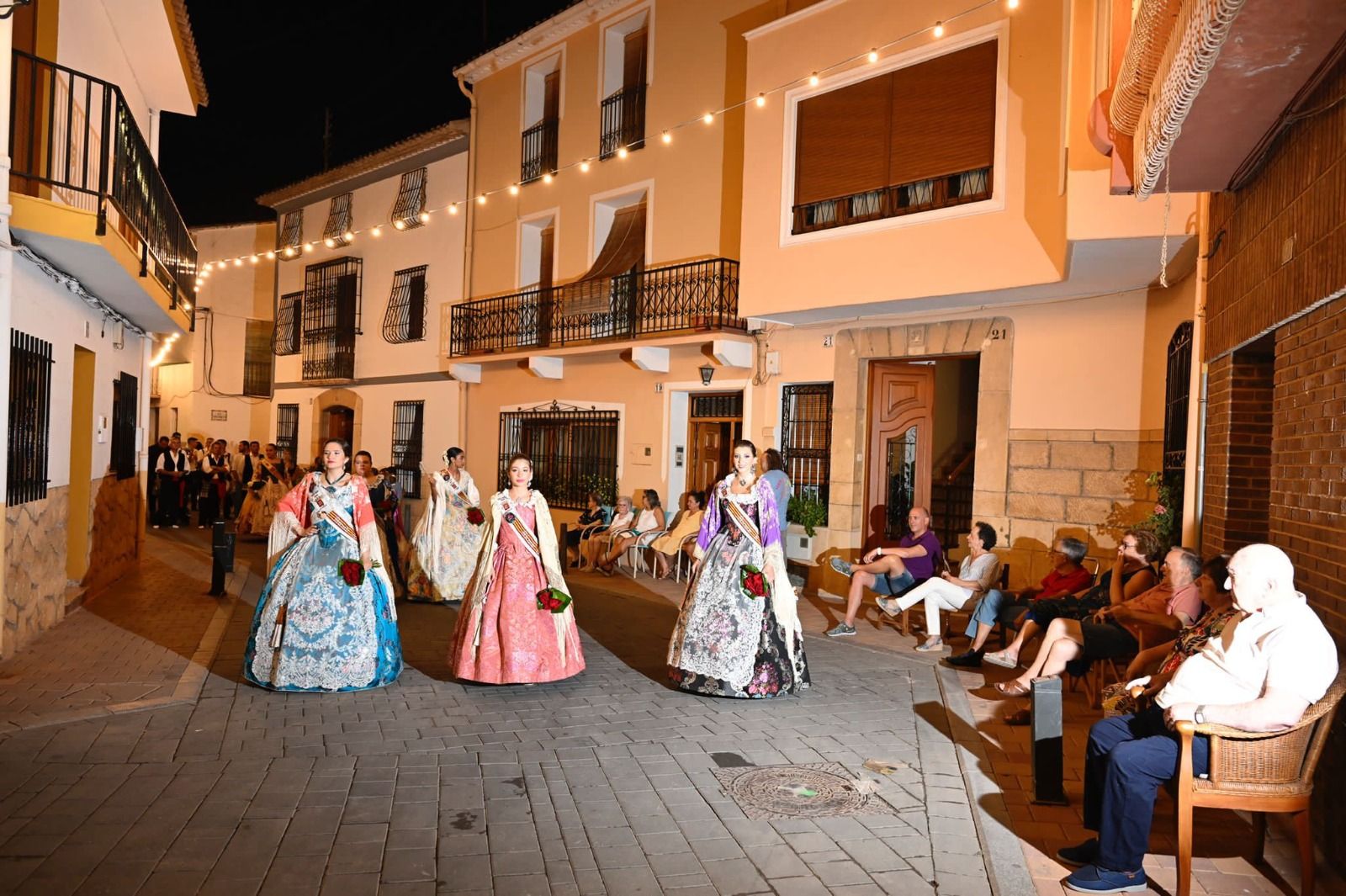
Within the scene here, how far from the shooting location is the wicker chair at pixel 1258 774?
12.7 feet

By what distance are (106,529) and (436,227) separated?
31.7ft

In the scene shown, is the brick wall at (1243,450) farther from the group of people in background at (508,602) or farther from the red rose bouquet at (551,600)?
the red rose bouquet at (551,600)

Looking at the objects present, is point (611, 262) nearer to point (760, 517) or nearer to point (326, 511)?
point (760, 517)

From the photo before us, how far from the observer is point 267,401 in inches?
1016

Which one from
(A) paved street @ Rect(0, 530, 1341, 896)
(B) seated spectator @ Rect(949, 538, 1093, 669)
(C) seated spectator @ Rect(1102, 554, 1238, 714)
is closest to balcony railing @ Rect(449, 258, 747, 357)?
(B) seated spectator @ Rect(949, 538, 1093, 669)

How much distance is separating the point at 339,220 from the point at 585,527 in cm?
1164

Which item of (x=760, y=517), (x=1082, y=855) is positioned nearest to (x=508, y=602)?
A: (x=760, y=517)

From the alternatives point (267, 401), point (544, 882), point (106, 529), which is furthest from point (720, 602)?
point (267, 401)

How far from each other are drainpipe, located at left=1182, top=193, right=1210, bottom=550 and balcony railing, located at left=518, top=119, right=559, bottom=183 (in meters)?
11.6

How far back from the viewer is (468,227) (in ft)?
60.7

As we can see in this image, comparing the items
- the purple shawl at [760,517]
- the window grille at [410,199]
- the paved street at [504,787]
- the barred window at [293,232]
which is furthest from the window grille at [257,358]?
the purple shawl at [760,517]

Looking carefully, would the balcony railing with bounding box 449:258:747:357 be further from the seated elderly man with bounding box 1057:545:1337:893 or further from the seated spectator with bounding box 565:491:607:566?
the seated elderly man with bounding box 1057:545:1337:893

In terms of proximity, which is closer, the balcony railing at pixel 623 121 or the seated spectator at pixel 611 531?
the seated spectator at pixel 611 531

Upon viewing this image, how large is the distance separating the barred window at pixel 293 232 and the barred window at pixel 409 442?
5.76m
